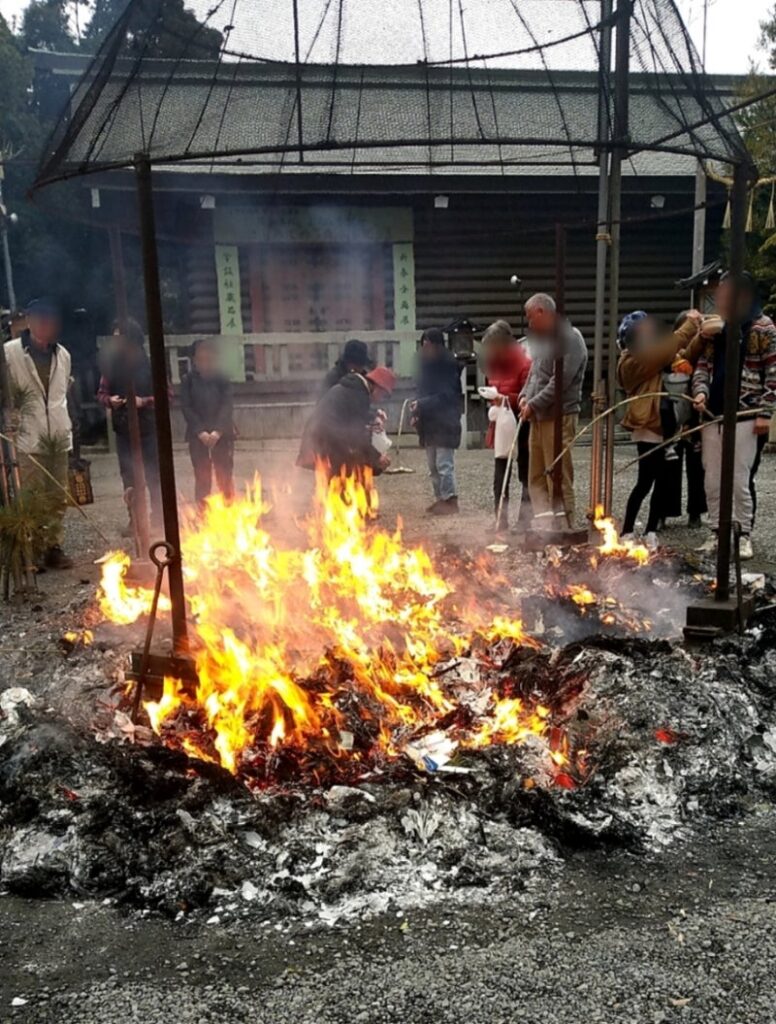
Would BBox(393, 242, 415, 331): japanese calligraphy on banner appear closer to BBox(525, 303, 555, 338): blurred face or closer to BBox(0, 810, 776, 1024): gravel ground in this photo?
BBox(525, 303, 555, 338): blurred face

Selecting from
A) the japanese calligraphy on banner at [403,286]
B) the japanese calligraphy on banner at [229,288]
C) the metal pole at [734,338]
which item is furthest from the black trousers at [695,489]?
the japanese calligraphy on banner at [229,288]

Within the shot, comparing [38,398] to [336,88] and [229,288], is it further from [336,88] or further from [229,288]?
[229,288]

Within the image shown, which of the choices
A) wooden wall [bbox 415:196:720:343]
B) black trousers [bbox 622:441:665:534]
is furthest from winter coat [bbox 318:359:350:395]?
wooden wall [bbox 415:196:720:343]

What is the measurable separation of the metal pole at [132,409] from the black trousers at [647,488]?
3936 millimetres

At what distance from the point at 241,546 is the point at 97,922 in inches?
141

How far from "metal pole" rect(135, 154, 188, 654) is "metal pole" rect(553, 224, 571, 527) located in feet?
10.4

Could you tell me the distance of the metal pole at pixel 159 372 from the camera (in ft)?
11.5

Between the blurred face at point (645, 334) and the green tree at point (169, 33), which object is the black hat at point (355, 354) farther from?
the green tree at point (169, 33)

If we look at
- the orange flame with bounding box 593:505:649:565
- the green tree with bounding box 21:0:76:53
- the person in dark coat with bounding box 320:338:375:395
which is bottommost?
the orange flame with bounding box 593:505:649:565

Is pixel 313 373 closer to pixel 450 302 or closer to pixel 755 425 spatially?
pixel 450 302

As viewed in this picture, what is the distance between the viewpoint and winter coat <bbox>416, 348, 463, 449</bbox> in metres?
8.27

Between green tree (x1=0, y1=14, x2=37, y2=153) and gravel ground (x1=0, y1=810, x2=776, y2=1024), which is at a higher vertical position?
green tree (x1=0, y1=14, x2=37, y2=153)

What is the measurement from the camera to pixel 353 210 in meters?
14.5

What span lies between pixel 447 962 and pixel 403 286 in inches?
539
